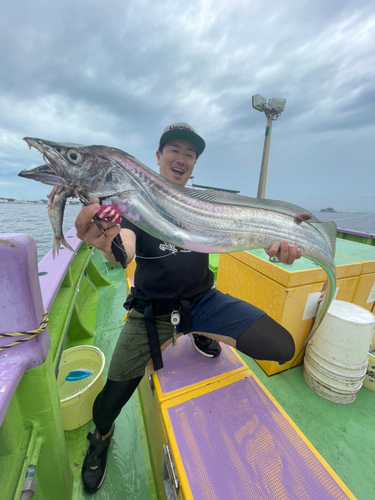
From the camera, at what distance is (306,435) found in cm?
237

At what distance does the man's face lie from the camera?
2.74 m

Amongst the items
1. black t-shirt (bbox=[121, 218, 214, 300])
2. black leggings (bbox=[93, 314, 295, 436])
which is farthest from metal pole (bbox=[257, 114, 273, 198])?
black leggings (bbox=[93, 314, 295, 436])

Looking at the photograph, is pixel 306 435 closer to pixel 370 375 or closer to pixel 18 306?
pixel 370 375

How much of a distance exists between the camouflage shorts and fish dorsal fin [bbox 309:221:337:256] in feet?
6.24

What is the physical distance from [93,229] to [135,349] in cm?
125

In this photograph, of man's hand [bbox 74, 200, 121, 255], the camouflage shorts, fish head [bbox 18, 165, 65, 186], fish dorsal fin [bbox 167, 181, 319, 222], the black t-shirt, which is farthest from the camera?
the black t-shirt

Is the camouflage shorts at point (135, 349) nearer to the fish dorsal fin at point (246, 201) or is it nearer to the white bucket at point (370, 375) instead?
the fish dorsal fin at point (246, 201)

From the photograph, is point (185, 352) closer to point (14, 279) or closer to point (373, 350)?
point (14, 279)

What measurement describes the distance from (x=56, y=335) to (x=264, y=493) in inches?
77.1

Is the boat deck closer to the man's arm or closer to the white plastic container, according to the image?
the white plastic container

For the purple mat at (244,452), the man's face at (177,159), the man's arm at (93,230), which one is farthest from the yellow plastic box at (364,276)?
the man's arm at (93,230)

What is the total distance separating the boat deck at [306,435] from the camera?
1.99 metres

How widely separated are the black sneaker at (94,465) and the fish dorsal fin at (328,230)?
3.01m

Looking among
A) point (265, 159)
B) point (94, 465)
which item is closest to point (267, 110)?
point (265, 159)
